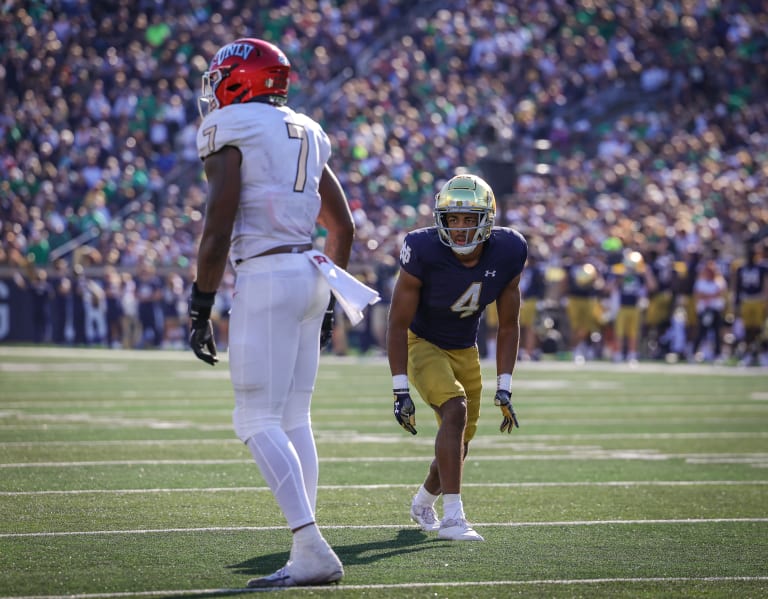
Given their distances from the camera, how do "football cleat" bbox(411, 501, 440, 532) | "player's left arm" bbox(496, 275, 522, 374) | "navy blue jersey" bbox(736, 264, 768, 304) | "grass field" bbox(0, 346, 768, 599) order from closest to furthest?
"grass field" bbox(0, 346, 768, 599), "football cleat" bbox(411, 501, 440, 532), "player's left arm" bbox(496, 275, 522, 374), "navy blue jersey" bbox(736, 264, 768, 304)

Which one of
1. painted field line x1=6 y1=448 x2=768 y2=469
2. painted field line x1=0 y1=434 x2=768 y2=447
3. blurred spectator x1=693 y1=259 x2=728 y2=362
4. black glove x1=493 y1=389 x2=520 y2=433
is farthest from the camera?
blurred spectator x1=693 y1=259 x2=728 y2=362

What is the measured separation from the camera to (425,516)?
686 cm

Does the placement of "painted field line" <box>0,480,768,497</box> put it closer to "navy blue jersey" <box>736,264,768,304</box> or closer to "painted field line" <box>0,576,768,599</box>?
"painted field line" <box>0,576,768,599</box>

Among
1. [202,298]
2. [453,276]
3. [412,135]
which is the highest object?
[412,135]

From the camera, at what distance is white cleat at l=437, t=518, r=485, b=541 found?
642 cm

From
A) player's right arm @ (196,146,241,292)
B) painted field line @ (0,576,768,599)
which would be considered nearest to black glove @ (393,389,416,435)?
painted field line @ (0,576,768,599)

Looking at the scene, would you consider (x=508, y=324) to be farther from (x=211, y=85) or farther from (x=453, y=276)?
(x=211, y=85)

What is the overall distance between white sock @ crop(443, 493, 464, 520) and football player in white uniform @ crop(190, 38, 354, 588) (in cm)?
120

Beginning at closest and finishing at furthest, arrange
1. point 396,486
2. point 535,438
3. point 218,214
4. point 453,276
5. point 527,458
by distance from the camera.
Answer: point 218,214
point 453,276
point 396,486
point 527,458
point 535,438

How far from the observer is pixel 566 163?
102 feet

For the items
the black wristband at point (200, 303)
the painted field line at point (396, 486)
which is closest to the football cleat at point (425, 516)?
the painted field line at point (396, 486)

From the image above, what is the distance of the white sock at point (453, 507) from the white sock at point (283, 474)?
53.7 inches

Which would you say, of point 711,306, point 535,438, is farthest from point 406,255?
point 711,306

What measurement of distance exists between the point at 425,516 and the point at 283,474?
175cm
